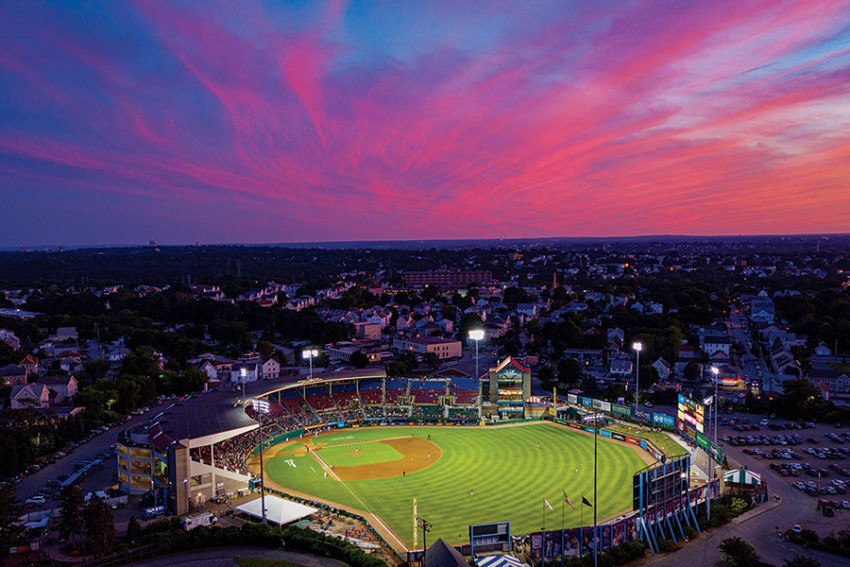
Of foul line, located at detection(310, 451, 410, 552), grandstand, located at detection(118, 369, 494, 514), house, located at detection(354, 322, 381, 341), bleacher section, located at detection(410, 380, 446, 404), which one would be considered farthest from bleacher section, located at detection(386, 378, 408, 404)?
house, located at detection(354, 322, 381, 341)

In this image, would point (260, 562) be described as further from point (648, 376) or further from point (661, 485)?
point (648, 376)

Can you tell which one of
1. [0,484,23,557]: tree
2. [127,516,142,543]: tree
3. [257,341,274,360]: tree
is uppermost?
[0,484,23,557]: tree

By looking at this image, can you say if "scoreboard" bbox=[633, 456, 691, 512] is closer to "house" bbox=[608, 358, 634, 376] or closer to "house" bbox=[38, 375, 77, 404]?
"house" bbox=[608, 358, 634, 376]

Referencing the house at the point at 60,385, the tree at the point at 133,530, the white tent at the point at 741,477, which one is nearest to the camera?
→ the tree at the point at 133,530

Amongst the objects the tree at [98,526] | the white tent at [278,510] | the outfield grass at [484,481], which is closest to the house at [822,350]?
the outfield grass at [484,481]

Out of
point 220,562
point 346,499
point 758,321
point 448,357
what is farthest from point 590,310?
point 220,562

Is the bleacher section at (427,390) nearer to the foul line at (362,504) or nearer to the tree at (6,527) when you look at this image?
the foul line at (362,504)

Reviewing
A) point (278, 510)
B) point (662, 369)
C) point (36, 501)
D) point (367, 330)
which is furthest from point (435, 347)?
point (36, 501)
